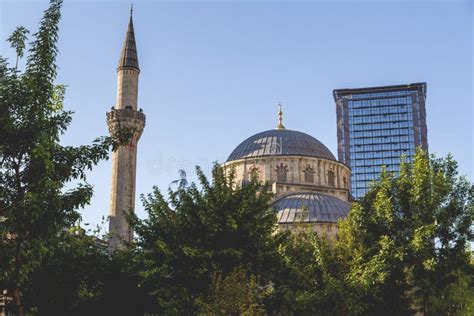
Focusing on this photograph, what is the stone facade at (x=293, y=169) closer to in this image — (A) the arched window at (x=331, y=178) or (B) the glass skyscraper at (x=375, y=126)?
(A) the arched window at (x=331, y=178)

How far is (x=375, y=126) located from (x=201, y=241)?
4019 inches

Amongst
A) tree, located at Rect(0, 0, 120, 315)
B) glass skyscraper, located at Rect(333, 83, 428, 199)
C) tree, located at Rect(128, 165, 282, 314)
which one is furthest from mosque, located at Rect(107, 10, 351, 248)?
glass skyscraper, located at Rect(333, 83, 428, 199)

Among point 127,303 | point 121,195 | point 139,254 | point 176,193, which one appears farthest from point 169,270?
point 121,195

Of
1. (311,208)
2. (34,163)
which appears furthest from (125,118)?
(34,163)

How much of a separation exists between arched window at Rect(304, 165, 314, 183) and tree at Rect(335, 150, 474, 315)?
22.7 meters

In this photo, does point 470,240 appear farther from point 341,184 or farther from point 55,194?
point 341,184

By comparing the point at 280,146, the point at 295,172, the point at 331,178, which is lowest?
the point at 331,178

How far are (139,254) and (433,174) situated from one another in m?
10.4

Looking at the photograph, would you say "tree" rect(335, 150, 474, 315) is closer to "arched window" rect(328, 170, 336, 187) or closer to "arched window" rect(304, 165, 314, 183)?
"arched window" rect(304, 165, 314, 183)

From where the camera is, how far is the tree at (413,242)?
64.7 feet

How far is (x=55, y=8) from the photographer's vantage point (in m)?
12.6

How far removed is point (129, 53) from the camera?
38.4m

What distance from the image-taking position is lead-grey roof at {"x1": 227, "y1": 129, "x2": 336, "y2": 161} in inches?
1809

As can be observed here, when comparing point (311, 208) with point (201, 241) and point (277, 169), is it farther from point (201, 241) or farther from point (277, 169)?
point (201, 241)
